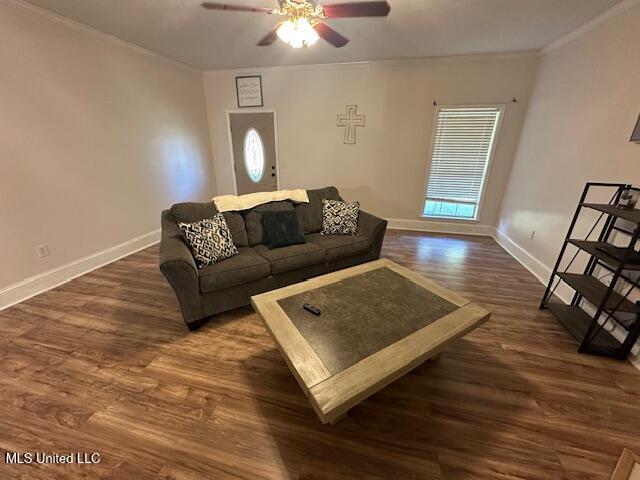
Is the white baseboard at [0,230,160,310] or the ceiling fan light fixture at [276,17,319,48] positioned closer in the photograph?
the ceiling fan light fixture at [276,17,319,48]

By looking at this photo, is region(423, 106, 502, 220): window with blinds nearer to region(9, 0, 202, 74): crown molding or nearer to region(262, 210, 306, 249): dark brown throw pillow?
region(262, 210, 306, 249): dark brown throw pillow

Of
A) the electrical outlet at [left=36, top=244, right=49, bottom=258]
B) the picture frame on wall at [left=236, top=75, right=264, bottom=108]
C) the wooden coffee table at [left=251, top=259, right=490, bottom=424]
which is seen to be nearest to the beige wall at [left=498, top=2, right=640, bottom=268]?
the wooden coffee table at [left=251, top=259, right=490, bottom=424]

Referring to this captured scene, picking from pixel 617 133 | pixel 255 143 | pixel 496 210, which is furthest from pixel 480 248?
pixel 255 143

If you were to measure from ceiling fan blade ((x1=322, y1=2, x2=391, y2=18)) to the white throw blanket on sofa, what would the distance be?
1.64 m

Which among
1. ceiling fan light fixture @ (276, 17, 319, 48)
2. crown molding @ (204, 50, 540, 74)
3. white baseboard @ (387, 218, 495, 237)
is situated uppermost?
crown molding @ (204, 50, 540, 74)

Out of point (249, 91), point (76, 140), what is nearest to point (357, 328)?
point (76, 140)

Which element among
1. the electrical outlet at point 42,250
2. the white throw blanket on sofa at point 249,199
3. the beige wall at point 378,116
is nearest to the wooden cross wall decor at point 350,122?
the beige wall at point 378,116

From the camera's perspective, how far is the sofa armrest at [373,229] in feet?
9.25

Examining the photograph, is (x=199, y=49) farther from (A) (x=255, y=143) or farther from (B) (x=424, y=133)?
(B) (x=424, y=133)

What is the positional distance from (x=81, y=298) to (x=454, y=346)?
3423 millimetres

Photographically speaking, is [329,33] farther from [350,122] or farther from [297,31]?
[350,122]

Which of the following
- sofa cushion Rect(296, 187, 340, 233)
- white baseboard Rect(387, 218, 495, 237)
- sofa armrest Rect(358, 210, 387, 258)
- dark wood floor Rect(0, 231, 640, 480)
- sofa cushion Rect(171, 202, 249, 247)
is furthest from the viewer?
white baseboard Rect(387, 218, 495, 237)

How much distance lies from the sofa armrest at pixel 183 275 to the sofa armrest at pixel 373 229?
1.79m

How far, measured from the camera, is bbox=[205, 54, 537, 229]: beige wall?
373cm
